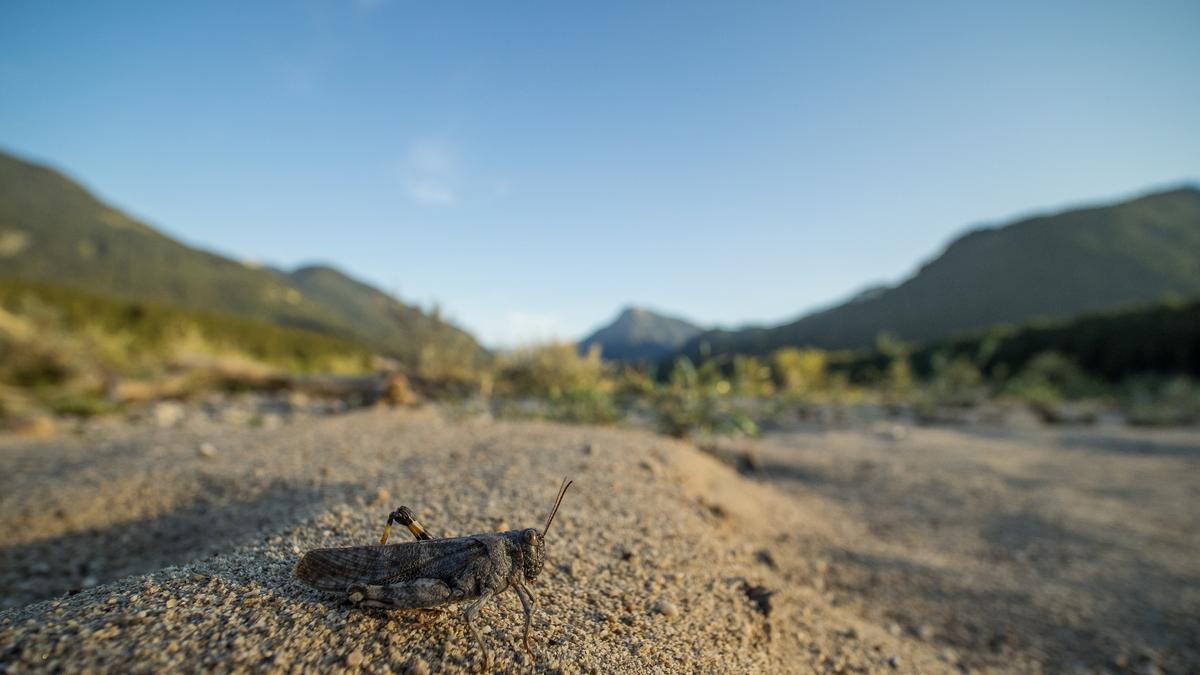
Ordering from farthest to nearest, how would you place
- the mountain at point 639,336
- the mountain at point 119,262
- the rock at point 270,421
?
1. the mountain at point 119,262
2. the mountain at point 639,336
3. the rock at point 270,421

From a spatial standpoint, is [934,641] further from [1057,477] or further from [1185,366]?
[1185,366]

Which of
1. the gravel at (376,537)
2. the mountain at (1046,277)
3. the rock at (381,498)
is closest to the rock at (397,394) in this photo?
the gravel at (376,537)

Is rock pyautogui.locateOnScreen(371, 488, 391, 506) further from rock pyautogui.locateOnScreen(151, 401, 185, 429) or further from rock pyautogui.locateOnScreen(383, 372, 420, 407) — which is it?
rock pyautogui.locateOnScreen(151, 401, 185, 429)

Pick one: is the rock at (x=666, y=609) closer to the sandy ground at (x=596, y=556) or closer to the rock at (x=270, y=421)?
the sandy ground at (x=596, y=556)

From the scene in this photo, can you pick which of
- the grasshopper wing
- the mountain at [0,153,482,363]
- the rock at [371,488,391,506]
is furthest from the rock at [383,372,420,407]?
the mountain at [0,153,482,363]

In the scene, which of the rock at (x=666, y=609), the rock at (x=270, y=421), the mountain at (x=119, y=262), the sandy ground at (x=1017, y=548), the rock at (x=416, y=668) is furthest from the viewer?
the mountain at (x=119, y=262)
